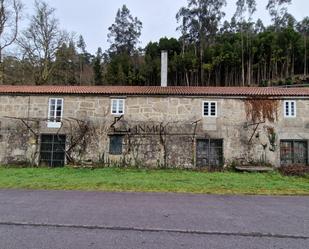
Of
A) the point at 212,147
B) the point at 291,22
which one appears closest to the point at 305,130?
the point at 212,147

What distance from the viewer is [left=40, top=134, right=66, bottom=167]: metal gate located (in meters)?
17.3

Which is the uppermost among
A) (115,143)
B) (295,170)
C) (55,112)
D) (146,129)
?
(55,112)

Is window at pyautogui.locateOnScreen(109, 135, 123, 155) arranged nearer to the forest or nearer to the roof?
the roof

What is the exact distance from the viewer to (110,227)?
555cm

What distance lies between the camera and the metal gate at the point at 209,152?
17016 millimetres

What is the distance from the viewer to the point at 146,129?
17.2 m

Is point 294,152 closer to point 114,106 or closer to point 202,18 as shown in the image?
point 114,106

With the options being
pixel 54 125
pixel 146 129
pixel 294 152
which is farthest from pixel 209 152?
pixel 54 125

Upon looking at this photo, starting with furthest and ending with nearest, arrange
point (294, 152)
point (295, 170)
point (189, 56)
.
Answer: point (189, 56) < point (294, 152) < point (295, 170)

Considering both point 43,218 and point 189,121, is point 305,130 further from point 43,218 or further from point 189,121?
point 43,218

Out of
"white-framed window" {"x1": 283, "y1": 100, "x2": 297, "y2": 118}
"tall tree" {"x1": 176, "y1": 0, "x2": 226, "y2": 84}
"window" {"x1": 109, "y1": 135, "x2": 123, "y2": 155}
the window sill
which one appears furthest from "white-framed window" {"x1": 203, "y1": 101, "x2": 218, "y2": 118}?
"tall tree" {"x1": 176, "y1": 0, "x2": 226, "y2": 84}

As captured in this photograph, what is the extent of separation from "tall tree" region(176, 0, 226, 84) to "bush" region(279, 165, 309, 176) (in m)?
27.9

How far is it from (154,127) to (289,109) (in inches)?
316

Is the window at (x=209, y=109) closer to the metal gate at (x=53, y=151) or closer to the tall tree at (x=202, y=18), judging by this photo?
the metal gate at (x=53, y=151)
